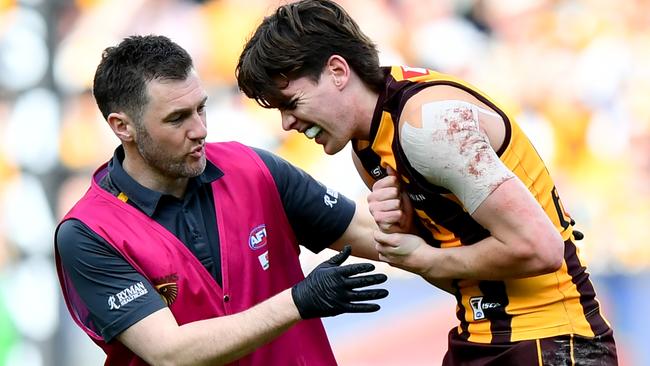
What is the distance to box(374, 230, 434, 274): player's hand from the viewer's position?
10.6ft

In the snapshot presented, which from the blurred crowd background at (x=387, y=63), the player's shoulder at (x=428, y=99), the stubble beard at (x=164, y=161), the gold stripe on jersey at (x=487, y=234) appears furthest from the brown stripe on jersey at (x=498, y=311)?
the blurred crowd background at (x=387, y=63)

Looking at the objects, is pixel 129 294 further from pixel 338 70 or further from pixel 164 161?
pixel 338 70

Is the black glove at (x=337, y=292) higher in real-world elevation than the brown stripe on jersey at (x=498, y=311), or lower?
higher

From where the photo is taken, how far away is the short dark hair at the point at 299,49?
333 centimetres

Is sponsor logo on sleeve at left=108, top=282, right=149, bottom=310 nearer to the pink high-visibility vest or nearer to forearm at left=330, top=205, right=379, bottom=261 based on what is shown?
the pink high-visibility vest

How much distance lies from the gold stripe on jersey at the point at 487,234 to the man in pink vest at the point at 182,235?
0.36 metres

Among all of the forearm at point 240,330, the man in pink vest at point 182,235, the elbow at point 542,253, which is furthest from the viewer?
the man in pink vest at point 182,235

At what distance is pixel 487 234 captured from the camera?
3.17 m

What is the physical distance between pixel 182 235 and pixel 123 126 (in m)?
0.46

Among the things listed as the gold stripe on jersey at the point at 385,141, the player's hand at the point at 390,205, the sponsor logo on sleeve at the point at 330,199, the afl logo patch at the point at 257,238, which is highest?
the sponsor logo on sleeve at the point at 330,199

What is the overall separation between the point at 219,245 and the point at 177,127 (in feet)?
1.40

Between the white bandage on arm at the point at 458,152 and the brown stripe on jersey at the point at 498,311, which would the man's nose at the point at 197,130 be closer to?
the white bandage on arm at the point at 458,152

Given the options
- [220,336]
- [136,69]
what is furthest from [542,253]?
[136,69]

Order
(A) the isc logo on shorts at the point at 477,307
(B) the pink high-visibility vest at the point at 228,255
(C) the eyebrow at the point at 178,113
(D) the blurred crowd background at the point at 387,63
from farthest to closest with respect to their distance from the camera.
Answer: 1. (D) the blurred crowd background at the point at 387,63
2. (C) the eyebrow at the point at 178,113
3. (B) the pink high-visibility vest at the point at 228,255
4. (A) the isc logo on shorts at the point at 477,307
